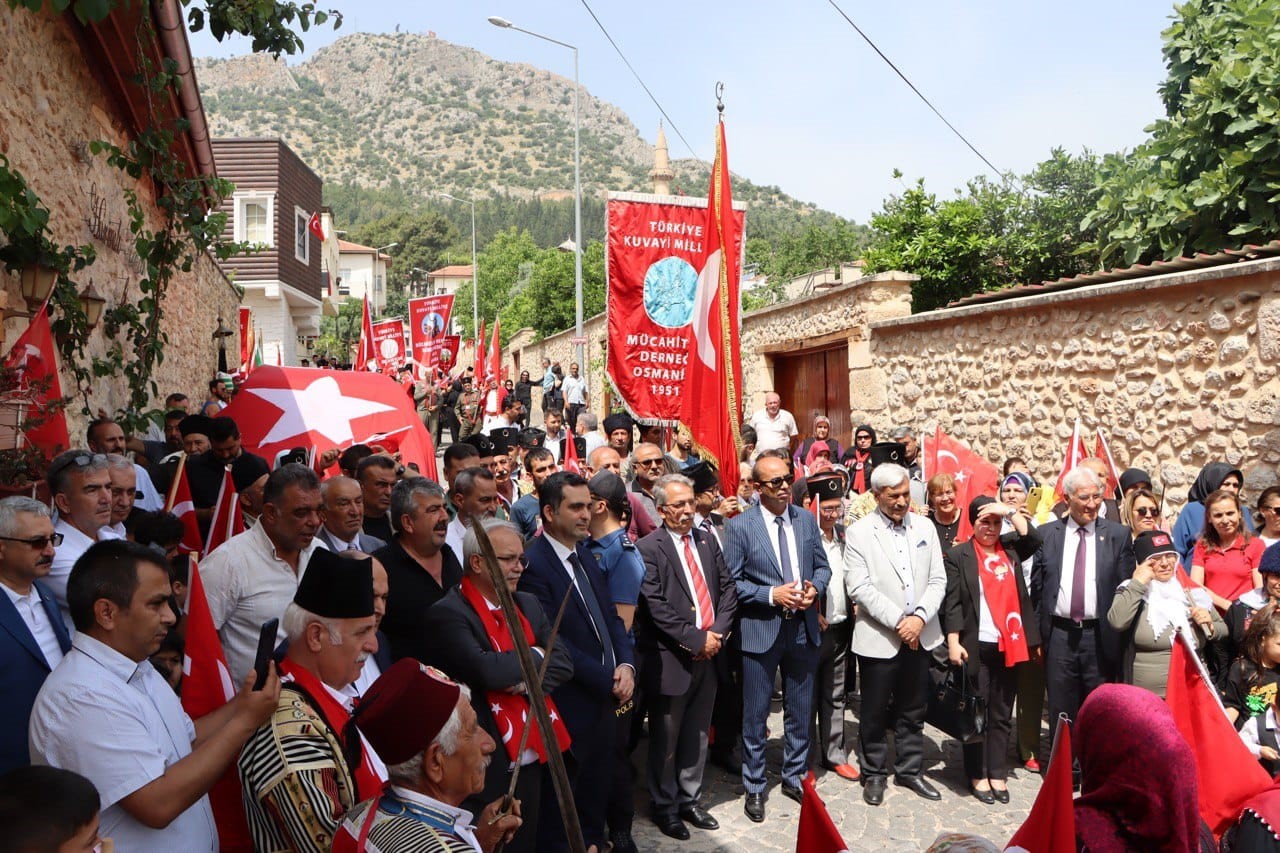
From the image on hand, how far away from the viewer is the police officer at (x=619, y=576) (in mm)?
4770

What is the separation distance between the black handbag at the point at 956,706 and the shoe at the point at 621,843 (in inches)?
82.1

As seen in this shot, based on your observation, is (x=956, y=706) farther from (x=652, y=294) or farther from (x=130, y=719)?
(x=130, y=719)

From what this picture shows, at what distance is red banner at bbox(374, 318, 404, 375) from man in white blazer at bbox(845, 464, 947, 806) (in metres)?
14.8

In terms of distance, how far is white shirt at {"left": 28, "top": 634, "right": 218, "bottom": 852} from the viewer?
7.71 feet

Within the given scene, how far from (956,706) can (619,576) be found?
7.17ft

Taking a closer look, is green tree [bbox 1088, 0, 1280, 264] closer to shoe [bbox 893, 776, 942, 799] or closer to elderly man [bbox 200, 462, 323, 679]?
shoe [bbox 893, 776, 942, 799]

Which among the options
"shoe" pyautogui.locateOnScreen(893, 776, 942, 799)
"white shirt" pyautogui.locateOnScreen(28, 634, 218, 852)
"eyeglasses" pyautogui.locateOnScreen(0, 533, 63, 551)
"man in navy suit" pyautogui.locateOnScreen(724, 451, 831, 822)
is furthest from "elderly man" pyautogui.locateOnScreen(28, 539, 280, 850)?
"shoe" pyautogui.locateOnScreen(893, 776, 942, 799)

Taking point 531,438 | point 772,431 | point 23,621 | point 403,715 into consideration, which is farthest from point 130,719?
point 772,431

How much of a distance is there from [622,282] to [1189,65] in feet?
31.2

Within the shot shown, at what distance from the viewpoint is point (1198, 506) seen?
6840mm

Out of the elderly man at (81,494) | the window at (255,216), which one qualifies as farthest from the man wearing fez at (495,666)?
the window at (255,216)

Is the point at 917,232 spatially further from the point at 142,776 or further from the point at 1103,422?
the point at 142,776

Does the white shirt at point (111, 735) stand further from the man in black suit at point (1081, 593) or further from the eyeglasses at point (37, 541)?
the man in black suit at point (1081, 593)

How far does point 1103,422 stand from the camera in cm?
927
